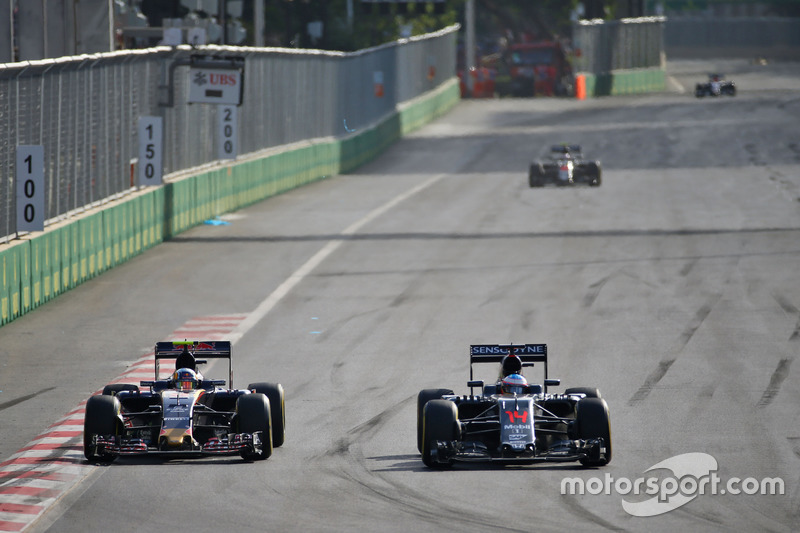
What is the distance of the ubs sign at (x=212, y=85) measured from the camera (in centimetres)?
2970

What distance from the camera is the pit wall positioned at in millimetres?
20703

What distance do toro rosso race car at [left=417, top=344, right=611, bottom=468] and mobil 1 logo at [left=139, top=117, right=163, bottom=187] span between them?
49.5 feet

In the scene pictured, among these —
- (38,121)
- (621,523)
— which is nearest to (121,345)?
(38,121)

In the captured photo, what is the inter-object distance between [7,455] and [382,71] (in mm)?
41997

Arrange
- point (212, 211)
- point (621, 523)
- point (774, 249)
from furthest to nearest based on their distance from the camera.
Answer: point (212, 211) → point (774, 249) → point (621, 523)

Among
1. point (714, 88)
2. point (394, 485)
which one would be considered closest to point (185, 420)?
point (394, 485)

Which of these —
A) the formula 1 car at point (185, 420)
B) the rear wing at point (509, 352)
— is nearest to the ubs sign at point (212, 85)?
the formula 1 car at point (185, 420)

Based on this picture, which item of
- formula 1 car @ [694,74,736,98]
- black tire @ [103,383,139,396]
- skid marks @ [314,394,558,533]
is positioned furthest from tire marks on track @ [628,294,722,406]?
formula 1 car @ [694,74,736,98]

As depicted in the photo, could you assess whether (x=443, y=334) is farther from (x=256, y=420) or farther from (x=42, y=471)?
(x=42, y=471)

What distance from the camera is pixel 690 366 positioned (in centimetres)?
1672

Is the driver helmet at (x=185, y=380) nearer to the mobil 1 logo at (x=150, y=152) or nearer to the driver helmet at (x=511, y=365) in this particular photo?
the driver helmet at (x=511, y=365)

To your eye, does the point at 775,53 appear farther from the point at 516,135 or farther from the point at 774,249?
the point at 774,249

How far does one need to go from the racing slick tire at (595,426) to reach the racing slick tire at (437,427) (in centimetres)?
107

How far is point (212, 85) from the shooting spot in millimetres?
29984
